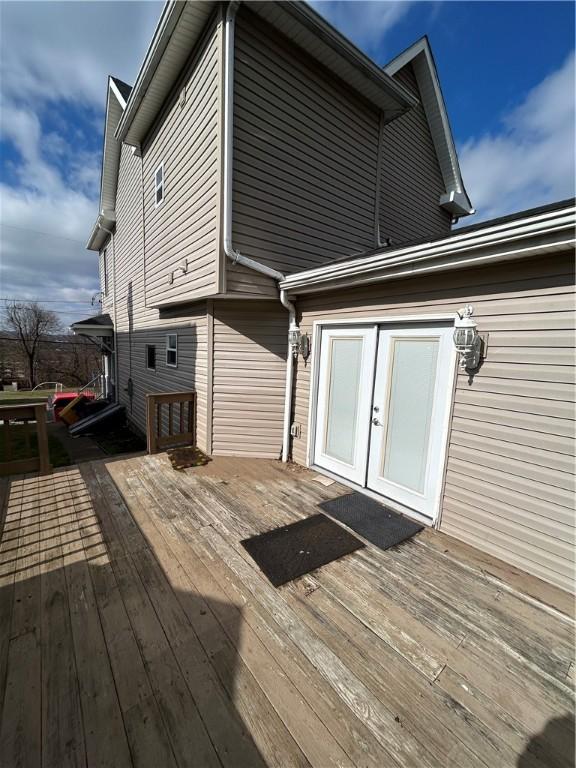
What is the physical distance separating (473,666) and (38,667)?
8.28 feet

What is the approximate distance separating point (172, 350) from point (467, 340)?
18.3 ft

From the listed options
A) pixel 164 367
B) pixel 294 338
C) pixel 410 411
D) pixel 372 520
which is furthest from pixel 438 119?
pixel 372 520

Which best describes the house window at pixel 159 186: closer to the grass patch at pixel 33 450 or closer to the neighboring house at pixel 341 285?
the neighboring house at pixel 341 285

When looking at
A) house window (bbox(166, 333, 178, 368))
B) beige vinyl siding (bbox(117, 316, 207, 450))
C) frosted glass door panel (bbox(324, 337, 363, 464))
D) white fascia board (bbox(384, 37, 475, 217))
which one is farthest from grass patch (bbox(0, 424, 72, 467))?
white fascia board (bbox(384, 37, 475, 217))

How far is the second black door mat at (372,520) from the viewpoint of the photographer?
3.03m

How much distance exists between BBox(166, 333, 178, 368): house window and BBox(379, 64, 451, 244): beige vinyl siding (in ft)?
16.1

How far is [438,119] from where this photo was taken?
23.5 feet

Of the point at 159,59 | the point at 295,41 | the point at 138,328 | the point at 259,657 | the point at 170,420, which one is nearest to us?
the point at 259,657

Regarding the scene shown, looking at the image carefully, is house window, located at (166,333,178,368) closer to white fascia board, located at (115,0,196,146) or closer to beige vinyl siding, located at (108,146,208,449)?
beige vinyl siding, located at (108,146,208,449)

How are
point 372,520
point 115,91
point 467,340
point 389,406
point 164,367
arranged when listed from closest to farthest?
1. point 467,340
2. point 372,520
3. point 389,406
4. point 164,367
5. point 115,91

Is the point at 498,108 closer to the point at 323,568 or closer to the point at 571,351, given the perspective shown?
the point at 571,351

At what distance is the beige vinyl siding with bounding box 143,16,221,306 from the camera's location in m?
4.09

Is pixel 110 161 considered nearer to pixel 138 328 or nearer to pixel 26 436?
pixel 138 328

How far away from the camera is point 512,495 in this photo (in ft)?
8.68
